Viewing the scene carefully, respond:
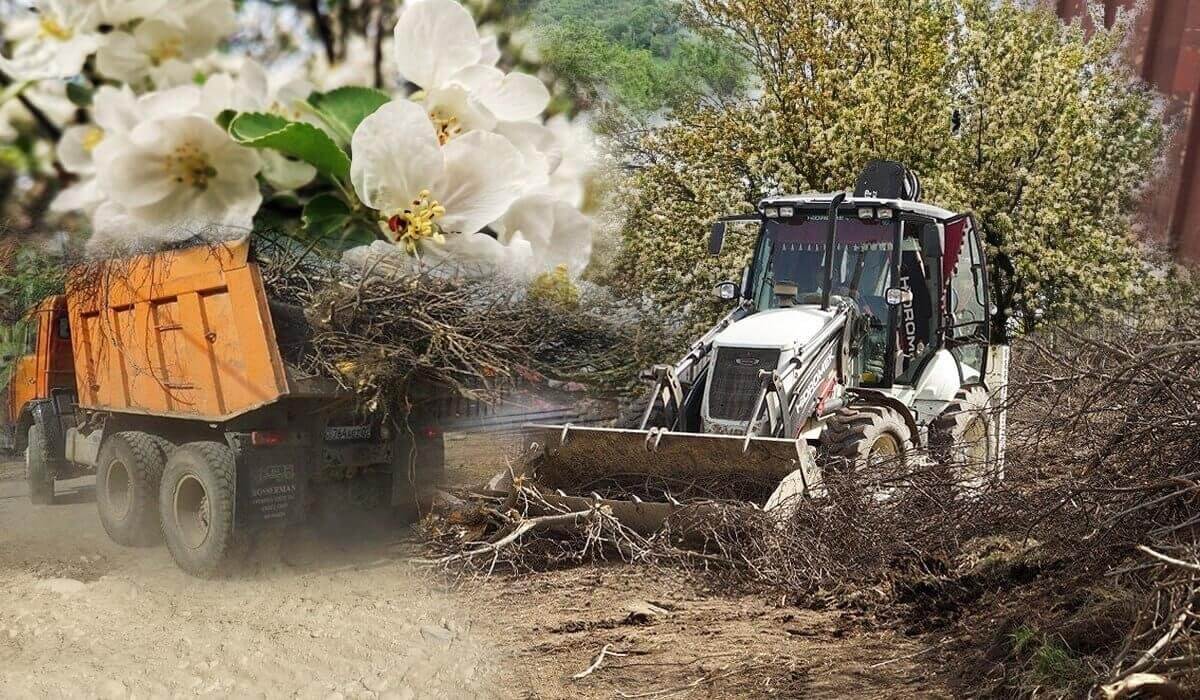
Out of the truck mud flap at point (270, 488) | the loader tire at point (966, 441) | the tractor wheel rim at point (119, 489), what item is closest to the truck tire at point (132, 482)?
the tractor wheel rim at point (119, 489)

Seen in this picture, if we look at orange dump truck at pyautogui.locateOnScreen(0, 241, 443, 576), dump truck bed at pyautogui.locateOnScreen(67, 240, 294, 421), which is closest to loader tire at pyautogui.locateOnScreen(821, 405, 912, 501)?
orange dump truck at pyautogui.locateOnScreen(0, 241, 443, 576)

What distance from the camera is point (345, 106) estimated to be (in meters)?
0.61

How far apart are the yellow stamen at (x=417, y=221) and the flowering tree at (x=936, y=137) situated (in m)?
13.6

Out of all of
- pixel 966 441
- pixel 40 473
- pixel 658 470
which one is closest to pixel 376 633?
pixel 658 470

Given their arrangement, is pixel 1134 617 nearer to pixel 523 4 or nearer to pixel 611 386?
pixel 523 4

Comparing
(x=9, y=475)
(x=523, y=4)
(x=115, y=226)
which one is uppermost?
(x=523, y=4)

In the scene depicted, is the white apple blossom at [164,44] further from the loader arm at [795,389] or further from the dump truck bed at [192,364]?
the loader arm at [795,389]

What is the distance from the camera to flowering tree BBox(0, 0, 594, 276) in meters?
0.55

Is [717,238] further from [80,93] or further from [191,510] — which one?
[80,93]

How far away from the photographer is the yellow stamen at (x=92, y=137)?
1.80 ft

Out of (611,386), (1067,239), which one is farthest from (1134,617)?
(1067,239)

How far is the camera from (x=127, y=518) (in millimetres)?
6371

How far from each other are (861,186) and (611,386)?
2.65 meters

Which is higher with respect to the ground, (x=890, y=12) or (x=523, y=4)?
(x=890, y=12)
